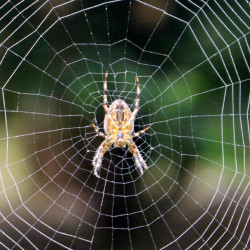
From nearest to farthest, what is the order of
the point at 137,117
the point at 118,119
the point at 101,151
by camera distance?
the point at 118,119 → the point at 101,151 → the point at 137,117

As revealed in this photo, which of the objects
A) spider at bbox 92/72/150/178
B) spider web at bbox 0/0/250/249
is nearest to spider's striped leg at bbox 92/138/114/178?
spider at bbox 92/72/150/178

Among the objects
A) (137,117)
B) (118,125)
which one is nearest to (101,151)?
(118,125)

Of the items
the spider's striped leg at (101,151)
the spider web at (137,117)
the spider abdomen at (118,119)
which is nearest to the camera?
the spider abdomen at (118,119)

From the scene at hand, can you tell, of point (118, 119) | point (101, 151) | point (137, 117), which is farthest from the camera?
point (137, 117)

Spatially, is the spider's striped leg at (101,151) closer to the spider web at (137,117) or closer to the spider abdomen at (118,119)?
the spider abdomen at (118,119)

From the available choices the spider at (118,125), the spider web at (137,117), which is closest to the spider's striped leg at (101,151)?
the spider at (118,125)

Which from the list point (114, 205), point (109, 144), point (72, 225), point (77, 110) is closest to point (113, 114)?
point (109, 144)

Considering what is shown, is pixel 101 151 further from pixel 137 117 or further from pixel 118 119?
pixel 137 117

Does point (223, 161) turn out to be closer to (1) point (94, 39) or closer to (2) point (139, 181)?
(2) point (139, 181)

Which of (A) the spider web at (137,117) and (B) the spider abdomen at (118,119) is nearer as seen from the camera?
(B) the spider abdomen at (118,119)

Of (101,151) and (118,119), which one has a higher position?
(118,119)
